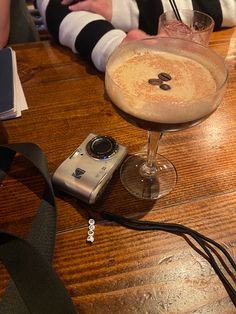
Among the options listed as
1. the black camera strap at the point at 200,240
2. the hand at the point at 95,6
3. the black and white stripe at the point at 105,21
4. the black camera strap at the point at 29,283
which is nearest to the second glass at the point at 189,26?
the black and white stripe at the point at 105,21

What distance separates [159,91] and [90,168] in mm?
177

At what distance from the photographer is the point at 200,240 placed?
51cm

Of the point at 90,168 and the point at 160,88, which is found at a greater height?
the point at 160,88

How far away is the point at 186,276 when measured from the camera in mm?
466

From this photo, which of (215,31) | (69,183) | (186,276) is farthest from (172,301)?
(215,31)

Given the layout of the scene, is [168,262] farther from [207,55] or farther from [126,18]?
[126,18]

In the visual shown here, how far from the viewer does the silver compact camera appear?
0.55m

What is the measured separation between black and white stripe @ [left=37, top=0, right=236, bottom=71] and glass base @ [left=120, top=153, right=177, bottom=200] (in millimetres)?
310

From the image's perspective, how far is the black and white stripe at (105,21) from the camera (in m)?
0.85

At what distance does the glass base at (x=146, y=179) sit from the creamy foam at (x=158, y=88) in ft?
0.52

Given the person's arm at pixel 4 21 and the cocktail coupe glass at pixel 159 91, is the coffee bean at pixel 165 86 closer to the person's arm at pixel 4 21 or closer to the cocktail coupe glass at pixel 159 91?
the cocktail coupe glass at pixel 159 91

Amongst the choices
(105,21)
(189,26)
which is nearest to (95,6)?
(105,21)

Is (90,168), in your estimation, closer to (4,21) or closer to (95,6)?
(95,6)

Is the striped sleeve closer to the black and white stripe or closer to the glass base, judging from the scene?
the black and white stripe
